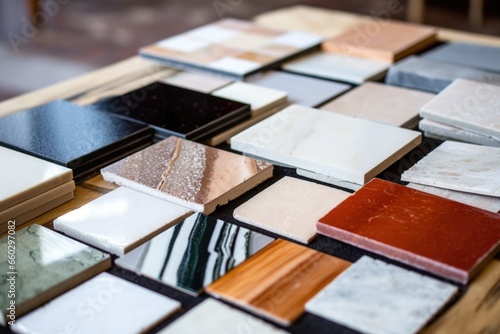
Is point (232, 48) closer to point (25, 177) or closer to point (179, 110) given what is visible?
point (179, 110)

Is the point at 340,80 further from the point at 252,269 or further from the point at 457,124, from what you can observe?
the point at 252,269

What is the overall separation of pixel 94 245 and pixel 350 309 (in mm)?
365

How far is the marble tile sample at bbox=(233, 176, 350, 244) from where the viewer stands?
99 cm

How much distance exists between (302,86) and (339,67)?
0.43 ft

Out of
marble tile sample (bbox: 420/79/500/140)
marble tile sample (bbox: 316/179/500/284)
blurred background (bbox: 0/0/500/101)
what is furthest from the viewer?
blurred background (bbox: 0/0/500/101)

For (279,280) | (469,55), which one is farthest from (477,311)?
(469,55)

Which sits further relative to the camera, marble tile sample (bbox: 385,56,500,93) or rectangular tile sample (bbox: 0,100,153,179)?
marble tile sample (bbox: 385,56,500,93)

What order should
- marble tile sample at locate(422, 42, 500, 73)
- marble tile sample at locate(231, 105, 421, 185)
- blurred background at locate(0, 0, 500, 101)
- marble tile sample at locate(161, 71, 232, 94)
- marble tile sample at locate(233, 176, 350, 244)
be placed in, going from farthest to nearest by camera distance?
blurred background at locate(0, 0, 500, 101) → marble tile sample at locate(422, 42, 500, 73) → marble tile sample at locate(161, 71, 232, 94) → marble tile sample at locate(231, 105, 421, 185) → marble tile sample at locate(233, 176, 350, 244)

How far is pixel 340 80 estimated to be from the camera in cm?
156

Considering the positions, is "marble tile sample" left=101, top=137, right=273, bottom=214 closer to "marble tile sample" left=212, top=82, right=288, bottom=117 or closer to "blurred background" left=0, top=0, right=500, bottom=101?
"marble tile sample" left=212, top=82, right=288, bottom=117

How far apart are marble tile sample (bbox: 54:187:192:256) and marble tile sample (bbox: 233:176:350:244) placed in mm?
103

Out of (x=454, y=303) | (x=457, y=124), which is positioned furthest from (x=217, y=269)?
(x=457, y=124)

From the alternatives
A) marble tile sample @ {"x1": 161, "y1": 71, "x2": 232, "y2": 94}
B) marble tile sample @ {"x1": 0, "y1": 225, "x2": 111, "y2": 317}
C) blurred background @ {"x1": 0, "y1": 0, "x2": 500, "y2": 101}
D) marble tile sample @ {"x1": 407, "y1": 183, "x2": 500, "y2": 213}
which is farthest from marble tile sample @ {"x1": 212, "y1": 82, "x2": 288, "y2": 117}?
blurred background @ {"x1": 0, "y1": 0, "x2": 500, "y2": 101}

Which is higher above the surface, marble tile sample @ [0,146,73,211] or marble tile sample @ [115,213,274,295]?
marble tile sample @ [0,146,73,211]
